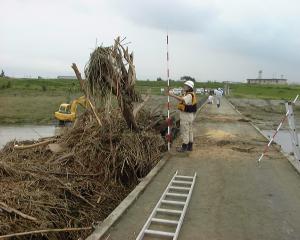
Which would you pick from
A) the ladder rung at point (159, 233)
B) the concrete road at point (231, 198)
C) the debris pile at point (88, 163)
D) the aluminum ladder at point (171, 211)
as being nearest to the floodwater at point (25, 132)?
the debris pile at point (88, 163)

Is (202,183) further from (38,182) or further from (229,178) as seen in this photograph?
(38,182)

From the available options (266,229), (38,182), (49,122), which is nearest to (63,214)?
(38,182)

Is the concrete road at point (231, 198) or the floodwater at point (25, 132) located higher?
the concrete road at point (231, 198)

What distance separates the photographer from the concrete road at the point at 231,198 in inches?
243

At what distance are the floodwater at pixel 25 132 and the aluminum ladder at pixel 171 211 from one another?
14.8 meters

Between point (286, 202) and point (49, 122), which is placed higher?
point (286, 202)

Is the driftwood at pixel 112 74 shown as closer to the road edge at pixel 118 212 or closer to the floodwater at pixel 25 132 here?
the road edge at pixel 118 212

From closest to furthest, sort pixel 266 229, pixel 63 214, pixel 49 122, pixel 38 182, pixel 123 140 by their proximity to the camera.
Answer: pixel 266 229 → pixel 63 214 → pixel 38 182 → pixel 123 140 → pixel 49 122

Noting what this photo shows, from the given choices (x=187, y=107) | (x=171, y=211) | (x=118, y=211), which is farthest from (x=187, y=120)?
(x=118, y=211)

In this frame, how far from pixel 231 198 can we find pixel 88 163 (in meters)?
3.61

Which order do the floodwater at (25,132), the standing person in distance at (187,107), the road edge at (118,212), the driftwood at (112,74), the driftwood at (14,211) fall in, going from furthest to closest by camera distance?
1. the floodwater at (25,132)
2. the standing person in distance at (187,107)
3. the driftwood at (112,74)
4. the driftwood at (14,211)
5. the road edge at (118,212)

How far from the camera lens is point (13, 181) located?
815 centimetres

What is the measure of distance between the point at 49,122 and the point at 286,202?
86.0ft

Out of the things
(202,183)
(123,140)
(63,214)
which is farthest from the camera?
(123,140)
